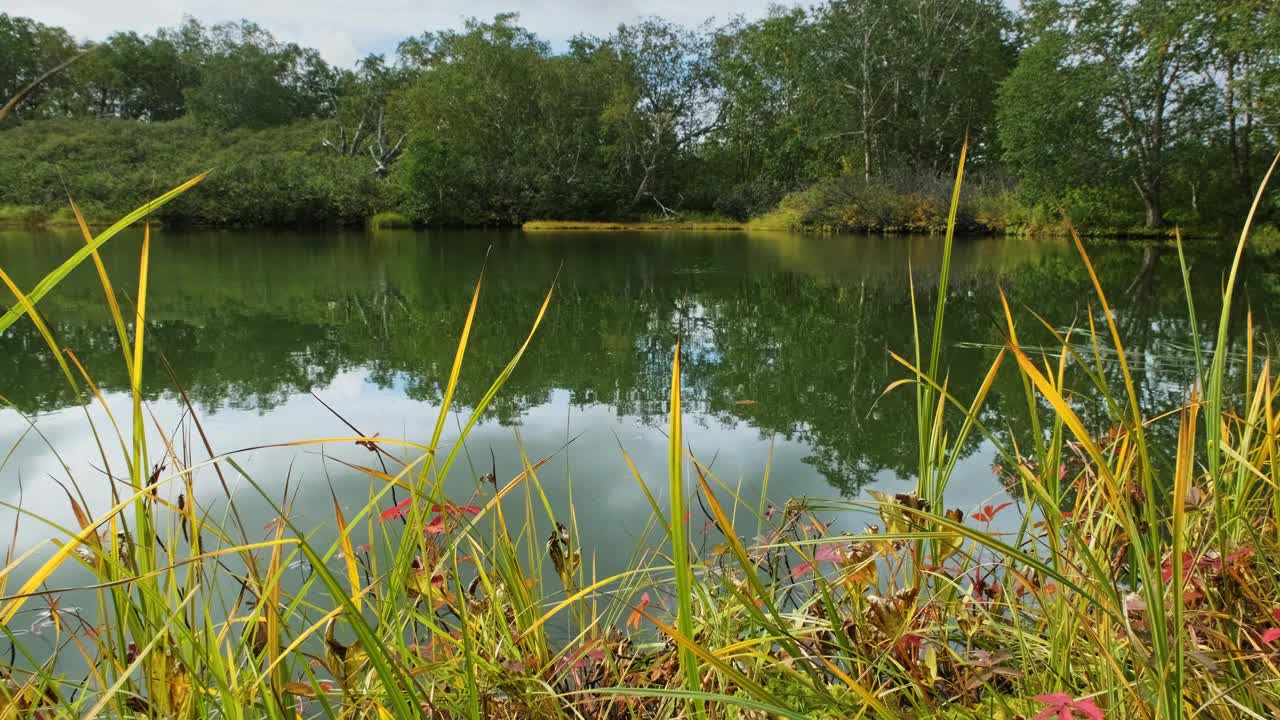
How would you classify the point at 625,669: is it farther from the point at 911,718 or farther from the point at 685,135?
the point at 685,135

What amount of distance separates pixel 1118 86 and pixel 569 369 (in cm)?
1432

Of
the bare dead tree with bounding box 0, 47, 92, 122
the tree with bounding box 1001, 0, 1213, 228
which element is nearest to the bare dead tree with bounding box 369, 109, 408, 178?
the tree with bounding box 1001, 0, 1213, 228

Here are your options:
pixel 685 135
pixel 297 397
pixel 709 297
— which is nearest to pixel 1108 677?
pixel 297 397

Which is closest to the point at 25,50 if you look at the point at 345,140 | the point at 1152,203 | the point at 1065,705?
the point at 345,140

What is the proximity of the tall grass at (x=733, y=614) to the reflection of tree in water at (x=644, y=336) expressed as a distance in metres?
0.24

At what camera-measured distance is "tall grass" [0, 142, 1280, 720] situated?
62 centimetres

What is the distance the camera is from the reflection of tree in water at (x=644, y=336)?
9.90ft

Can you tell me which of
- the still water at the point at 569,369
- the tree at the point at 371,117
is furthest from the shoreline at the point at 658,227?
the still water at the point at 569,369

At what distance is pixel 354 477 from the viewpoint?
6.76 ft

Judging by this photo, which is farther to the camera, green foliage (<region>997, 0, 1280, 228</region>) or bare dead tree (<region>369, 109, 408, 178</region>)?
bare dead tree (<region>369, 109, 408, 178</region>)

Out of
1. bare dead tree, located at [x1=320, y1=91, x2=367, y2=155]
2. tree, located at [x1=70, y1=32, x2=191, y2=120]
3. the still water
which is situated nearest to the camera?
the still water

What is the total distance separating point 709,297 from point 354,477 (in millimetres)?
4774

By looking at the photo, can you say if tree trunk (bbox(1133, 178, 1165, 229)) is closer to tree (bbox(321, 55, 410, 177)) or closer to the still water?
the still water

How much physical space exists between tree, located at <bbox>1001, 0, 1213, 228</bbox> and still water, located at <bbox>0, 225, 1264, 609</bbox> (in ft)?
21.5
